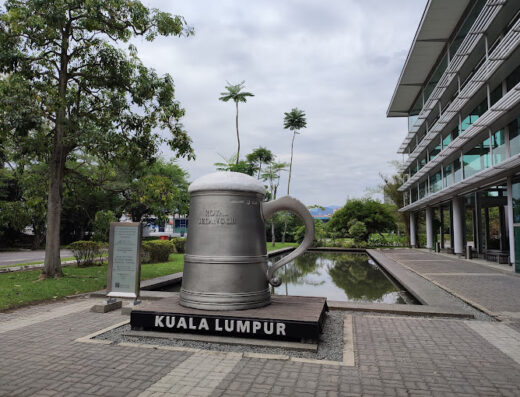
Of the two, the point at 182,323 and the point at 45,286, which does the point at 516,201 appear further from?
the point at 45,286

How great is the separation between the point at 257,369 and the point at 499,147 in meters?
16.4

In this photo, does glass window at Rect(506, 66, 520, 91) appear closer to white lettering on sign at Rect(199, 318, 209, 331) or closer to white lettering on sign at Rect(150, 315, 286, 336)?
white lettering on sign at Rect(150, 315, 286, 336)

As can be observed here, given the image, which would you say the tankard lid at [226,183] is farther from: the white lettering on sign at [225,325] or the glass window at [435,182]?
the glass window at [435,182]

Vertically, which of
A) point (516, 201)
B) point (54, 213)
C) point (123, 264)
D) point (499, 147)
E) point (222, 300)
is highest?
point (499, 147)

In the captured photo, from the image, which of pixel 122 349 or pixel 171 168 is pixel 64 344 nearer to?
pixel 122 349

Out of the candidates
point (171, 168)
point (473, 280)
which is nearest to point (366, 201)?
point (171, 168)

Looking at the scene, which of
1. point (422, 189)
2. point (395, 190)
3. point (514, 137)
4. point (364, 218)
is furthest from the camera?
point (395, 190)

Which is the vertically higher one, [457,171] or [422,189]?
[422,189]

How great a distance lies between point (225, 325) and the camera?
15.7 feet

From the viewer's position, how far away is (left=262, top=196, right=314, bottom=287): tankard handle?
17.9 feet

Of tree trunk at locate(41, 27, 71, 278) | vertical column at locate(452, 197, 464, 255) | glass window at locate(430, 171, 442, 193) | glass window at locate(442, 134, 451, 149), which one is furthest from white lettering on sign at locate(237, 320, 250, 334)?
glass window at locate(430, 171, 442, 193)

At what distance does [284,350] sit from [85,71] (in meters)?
10.8

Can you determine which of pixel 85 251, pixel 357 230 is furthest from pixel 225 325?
pixel 357 230

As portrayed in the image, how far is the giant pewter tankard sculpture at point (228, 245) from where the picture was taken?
5.24 meters
